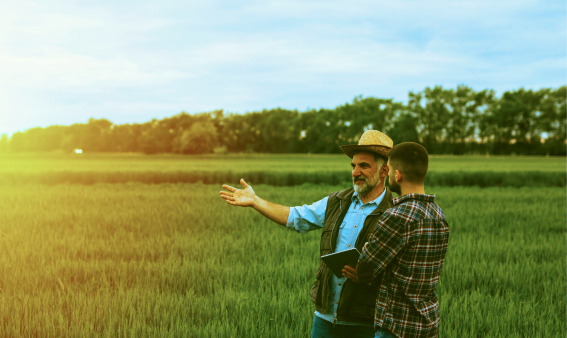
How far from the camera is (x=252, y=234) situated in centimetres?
859

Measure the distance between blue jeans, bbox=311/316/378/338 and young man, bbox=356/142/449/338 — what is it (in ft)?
1.07

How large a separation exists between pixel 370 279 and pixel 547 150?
238ft

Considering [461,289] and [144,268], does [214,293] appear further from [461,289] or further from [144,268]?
[461,289]

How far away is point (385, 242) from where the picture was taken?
1.86 meters

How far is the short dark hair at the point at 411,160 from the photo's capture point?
73.6 inches

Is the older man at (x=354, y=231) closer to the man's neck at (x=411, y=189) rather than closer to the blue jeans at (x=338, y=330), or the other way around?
the blue jeans at (x=338, y=330)

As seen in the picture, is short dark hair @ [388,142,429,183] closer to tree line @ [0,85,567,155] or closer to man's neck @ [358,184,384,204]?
man's neck @ [358,184,384,204]

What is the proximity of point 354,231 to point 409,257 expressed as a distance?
0.48 m

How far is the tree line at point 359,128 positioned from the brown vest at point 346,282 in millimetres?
70412

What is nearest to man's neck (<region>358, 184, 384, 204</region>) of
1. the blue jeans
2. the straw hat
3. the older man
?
the older man

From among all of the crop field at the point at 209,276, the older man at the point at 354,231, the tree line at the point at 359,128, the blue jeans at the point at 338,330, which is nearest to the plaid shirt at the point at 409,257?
the older man at the point at 354,231

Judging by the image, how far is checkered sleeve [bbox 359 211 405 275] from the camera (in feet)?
6.10

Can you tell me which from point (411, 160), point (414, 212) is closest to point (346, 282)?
point (414, 212)

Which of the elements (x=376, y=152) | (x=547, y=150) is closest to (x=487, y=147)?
(x=547, y=150)
